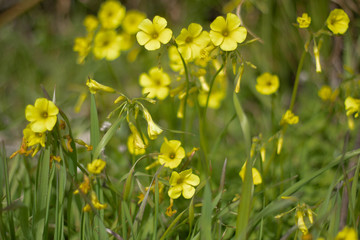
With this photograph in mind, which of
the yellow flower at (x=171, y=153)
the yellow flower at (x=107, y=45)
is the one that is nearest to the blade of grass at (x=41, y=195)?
the yellow flower at (x=171, y=153)

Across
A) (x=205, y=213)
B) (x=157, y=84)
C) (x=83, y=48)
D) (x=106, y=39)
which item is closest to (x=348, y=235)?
(x=205, y=213)

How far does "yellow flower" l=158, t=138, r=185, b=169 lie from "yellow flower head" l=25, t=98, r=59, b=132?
0.45 meters

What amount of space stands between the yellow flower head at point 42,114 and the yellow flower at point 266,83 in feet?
3.58

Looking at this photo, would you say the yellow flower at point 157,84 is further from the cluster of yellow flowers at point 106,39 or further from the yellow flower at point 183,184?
the yellow flower at point 183,184

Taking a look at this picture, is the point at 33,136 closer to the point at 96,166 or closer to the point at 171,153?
the point at 96,166

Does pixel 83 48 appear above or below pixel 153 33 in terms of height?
below

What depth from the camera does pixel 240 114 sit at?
133 centimetres

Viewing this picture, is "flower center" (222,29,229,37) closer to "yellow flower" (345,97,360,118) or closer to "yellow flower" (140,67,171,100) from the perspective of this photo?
"yellow flower" (140,67,171,100)

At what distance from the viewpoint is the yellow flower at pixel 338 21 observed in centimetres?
156

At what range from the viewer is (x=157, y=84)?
6.78 ft

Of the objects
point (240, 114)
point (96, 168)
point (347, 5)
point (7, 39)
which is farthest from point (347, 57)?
point (7, 39)

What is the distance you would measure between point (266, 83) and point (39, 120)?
1.21 meters

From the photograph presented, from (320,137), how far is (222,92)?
74 cm

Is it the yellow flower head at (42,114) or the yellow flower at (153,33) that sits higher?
the yellow flower at (153,33)
